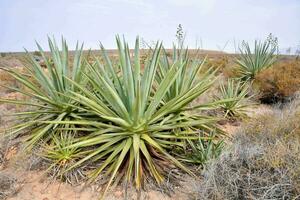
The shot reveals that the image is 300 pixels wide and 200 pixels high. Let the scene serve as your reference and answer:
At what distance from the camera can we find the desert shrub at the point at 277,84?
779cm

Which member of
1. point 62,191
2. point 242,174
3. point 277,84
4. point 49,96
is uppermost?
point 49,96

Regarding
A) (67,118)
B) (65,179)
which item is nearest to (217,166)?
(65,179)

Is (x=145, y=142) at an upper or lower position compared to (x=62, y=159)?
upper

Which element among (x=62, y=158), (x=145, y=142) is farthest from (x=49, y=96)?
(x=145, y=142)

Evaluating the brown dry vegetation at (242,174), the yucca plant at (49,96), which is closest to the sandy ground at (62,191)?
the brown dry vegetation at (242,174)

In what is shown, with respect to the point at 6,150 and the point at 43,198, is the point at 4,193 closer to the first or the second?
the point at 43,198

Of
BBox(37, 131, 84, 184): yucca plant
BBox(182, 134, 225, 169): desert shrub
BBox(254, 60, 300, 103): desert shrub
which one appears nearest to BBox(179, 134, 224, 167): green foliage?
BBox(182, 134, 225, 169): desert shrub

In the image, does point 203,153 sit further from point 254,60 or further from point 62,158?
point 254,60

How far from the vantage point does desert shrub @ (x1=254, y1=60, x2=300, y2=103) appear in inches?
307

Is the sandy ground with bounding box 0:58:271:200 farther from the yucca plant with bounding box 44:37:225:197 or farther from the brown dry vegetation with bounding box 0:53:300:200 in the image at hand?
the yucca plant with bounding box 44:37:225:197

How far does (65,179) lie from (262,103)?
621 cm

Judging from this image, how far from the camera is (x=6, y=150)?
4629 mm

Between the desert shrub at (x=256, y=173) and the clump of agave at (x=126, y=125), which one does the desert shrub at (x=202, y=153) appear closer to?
the clump of agave at (x=126, y=125)

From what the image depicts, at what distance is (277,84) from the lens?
800 centimetres
